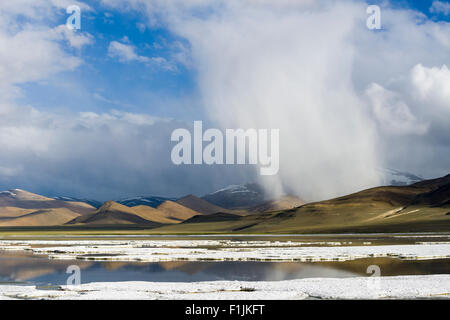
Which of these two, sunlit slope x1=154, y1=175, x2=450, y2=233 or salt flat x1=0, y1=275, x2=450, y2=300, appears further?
sunlit slope x1=154, y1=175, x2=450, y2=233

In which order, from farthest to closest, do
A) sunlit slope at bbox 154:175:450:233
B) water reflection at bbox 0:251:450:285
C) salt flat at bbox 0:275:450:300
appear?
sunlit slope at bbox 154:175:450:233, water reflection at bbox 0:251:450:285, salt flat at bbox 0:275:450:300

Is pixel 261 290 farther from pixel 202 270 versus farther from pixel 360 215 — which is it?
pixel 360 215

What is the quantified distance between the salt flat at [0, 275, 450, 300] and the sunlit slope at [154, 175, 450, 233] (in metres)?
93.8

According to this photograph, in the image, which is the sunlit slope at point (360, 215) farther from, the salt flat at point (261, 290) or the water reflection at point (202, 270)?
the salt flat at point (261, 290)

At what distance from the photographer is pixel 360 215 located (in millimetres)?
152625

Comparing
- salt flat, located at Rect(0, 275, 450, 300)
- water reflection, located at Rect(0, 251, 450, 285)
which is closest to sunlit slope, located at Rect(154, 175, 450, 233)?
water reflection, located at Rect(0, 251, 450, 285)

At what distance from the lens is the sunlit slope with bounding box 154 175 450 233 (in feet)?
411

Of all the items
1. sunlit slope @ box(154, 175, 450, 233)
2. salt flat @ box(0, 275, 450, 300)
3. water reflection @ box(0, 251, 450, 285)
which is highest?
sunlit slope @ box(154, 175, 450, 233)

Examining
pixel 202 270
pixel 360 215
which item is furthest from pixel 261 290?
pixel 360 215

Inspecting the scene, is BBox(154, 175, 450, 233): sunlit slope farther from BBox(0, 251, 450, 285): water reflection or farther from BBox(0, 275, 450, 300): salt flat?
BBox(0, 275, 450, 300): salt flat

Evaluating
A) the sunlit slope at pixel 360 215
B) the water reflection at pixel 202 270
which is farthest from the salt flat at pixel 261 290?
the sunlit slope at pixel 360 215

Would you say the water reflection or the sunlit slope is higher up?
the sunlit slope
